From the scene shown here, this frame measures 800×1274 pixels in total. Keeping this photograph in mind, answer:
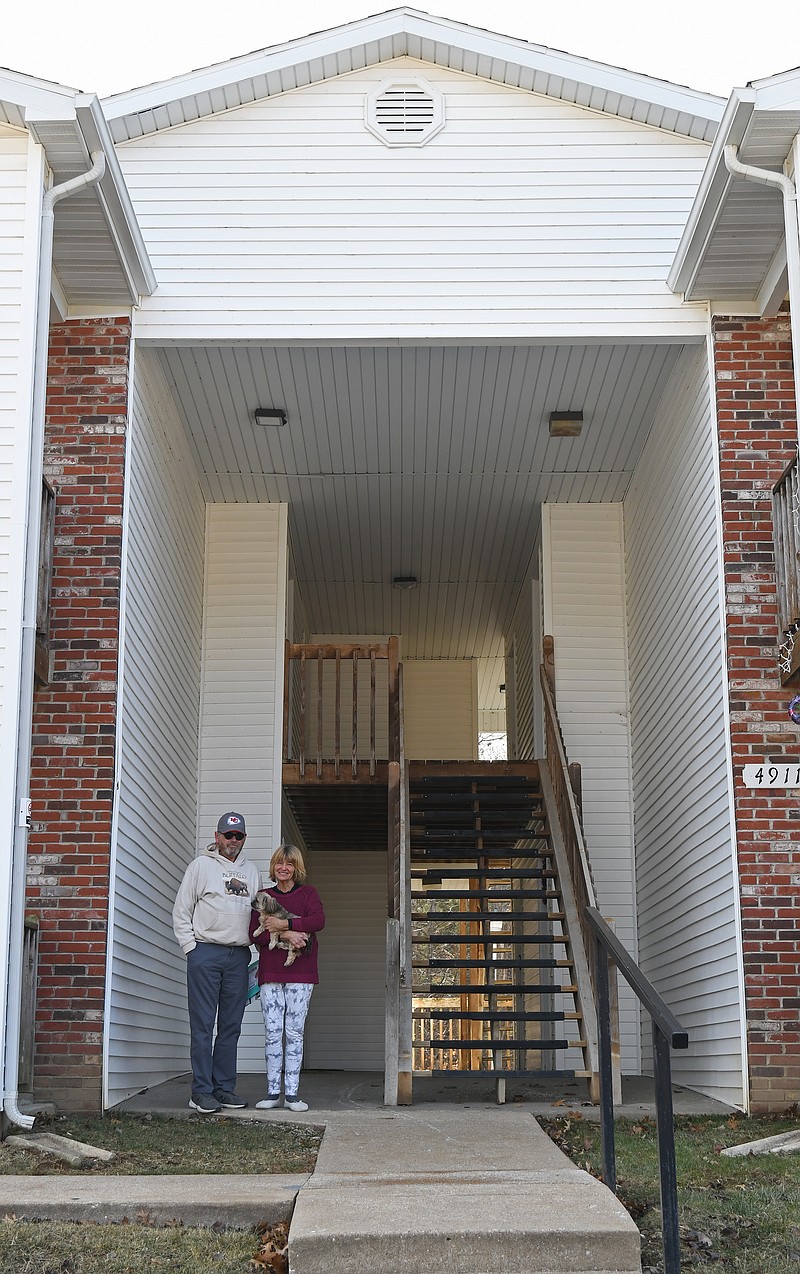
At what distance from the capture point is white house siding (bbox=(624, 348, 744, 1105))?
26.8 ft

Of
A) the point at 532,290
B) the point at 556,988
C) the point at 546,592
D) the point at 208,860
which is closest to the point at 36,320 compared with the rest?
the point at 208,860

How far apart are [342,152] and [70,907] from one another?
17.8 ft

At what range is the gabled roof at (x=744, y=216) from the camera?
21.9ft

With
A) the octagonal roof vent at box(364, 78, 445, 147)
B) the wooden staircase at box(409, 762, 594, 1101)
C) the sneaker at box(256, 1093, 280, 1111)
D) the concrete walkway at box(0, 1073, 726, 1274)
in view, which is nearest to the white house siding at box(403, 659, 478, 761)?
the wooden staircase at box(409, 762, 594, 1101)

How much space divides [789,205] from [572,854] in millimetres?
4376

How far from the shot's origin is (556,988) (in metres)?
8.24

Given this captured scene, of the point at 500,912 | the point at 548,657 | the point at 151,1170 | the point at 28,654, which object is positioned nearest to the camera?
the point at 151,1170

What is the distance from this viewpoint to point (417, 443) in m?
11.1

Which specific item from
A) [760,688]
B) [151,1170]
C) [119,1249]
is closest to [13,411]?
[151,1170]

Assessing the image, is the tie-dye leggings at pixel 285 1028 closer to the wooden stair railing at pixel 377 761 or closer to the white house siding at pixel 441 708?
the wooden stair railing at pixel 377 761

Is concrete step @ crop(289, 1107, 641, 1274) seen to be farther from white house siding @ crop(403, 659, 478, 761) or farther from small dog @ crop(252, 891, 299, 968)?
white house siding @ crop(403, 659, 478, 761)

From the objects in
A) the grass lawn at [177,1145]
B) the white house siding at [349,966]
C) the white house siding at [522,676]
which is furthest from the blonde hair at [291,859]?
the white house siding at [349,966]

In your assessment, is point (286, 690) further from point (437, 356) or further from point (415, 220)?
point (415, 220)

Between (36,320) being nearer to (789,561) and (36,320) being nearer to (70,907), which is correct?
(70,907)
